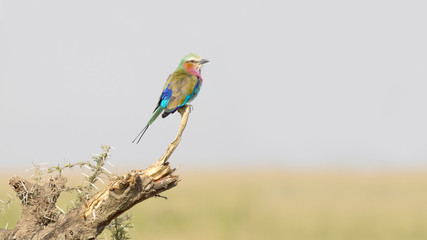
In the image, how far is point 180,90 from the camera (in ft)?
24.1

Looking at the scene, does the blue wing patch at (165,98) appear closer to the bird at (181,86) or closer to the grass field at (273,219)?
the bird at (181,86)

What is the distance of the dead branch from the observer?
5504 mm

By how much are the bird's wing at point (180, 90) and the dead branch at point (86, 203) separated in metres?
1.05

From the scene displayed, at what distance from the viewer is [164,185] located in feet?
18.6

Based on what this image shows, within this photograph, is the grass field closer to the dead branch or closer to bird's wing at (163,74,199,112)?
bird's wing at (163,74,199,112)

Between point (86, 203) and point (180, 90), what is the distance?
200 cm

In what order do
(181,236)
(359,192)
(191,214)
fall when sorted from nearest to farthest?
(181,236) → (191,214) → (359,192)

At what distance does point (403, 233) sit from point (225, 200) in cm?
694

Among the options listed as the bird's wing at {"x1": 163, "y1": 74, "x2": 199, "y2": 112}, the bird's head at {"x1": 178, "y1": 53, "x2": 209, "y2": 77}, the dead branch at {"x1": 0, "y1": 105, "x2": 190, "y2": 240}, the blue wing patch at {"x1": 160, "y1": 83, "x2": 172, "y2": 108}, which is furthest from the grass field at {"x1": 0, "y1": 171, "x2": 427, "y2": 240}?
the dead branch at {"x1": 0, "y1": 105, "x2": 190, "y2": 240}

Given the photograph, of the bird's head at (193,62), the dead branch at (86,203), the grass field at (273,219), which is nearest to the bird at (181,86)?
the bird's head at (193,62)

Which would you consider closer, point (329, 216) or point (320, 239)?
point (320, 239)

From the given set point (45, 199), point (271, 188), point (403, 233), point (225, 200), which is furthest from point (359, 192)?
point (45, 199)

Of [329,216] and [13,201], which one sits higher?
[329,216]

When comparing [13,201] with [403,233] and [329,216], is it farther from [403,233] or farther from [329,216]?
[329,216]
